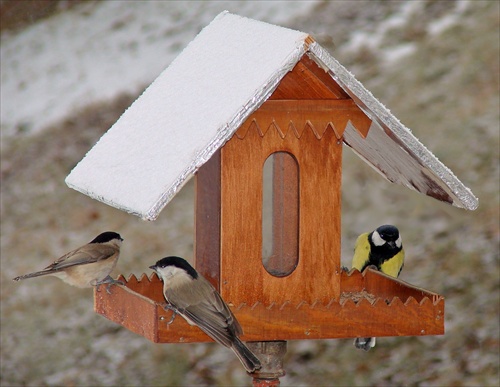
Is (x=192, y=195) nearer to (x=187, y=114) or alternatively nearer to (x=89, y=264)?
(x=89, y=264)

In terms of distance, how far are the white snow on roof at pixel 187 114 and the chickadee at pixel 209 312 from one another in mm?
381

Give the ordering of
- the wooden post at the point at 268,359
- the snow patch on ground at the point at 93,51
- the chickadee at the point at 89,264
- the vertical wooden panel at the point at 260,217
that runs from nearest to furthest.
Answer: the vertical wooden panel at the point at 260,217
the wooden post at the point at 268,359
the chickadee at the point at 89,264
the snow patch on ground at the point at 93,51

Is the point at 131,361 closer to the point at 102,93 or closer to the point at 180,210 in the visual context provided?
the point at 180,210

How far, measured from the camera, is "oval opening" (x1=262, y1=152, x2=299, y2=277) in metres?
4.36

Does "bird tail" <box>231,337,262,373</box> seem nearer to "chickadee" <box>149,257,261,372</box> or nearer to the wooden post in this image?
"chickadee" <box>149,257,261,372</box>

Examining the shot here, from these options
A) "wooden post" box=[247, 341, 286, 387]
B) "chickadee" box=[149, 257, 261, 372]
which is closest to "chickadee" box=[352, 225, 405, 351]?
"wooden post" box=[247, 341, 286, 387]

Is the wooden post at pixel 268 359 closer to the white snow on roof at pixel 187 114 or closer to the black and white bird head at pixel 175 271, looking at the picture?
the black and white bird head at pixel 175 271

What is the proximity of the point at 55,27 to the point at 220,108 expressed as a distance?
994cm

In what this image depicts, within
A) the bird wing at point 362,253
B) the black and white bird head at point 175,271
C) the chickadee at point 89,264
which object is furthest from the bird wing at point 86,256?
the bird wing at point 362,253

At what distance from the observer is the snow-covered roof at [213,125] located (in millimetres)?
3811

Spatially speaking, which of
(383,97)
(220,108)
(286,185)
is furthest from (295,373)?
(220,108)

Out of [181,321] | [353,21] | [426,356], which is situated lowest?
[181,321]

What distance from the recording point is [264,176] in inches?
172

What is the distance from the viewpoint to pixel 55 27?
13406mm
